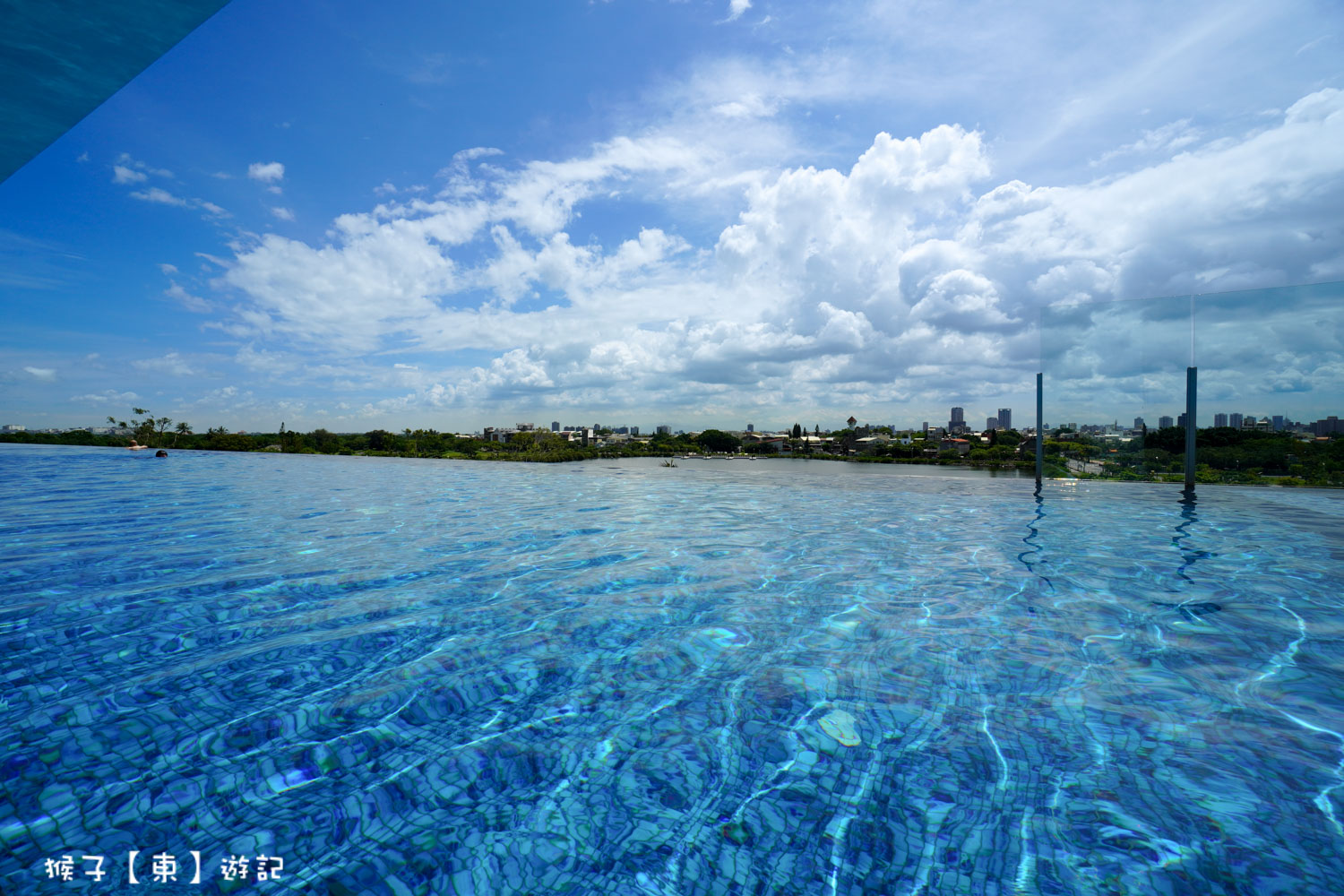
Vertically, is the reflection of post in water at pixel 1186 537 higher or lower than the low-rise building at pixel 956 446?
lower

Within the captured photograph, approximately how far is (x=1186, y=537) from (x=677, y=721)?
6369mm

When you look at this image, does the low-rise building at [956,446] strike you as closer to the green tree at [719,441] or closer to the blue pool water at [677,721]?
the blue pool water at [677,721]

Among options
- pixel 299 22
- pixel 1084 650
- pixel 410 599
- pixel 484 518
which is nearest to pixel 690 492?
pixel 484 518

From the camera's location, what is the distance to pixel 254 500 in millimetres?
8320

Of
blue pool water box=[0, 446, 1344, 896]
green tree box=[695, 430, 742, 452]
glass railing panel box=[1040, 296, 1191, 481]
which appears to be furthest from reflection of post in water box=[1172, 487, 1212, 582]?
green tree box=[695, 430, 742, 452]

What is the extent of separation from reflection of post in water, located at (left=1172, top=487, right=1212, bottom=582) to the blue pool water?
0.13 metres

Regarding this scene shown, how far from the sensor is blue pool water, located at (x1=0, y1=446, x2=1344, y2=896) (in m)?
1.36

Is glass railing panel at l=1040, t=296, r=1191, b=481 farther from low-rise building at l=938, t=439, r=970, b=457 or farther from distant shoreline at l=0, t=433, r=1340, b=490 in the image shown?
low-rise building at l=938, t=439, r=970, b=457

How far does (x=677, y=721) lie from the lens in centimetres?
203

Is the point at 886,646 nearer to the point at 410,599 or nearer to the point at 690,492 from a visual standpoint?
the point at 410,599

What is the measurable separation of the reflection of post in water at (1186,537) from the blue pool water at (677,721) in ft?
0.44

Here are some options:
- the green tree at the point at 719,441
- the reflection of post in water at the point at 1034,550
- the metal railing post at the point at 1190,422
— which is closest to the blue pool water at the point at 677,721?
the reflection of post in water at the point at 1034,550

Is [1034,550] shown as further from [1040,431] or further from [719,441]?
[719,441]

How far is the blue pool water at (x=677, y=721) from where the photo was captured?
136cm
